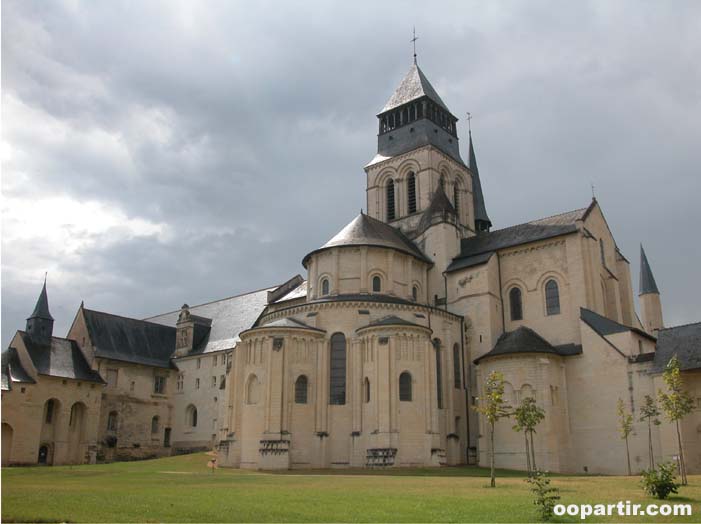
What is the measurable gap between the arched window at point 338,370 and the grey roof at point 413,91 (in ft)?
98.9

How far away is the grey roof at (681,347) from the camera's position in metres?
37.6

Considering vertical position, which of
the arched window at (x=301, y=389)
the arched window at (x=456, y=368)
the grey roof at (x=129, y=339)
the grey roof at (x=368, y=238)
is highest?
the grey roof at (x=368, y=238)

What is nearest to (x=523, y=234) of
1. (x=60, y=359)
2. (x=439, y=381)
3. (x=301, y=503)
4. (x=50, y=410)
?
(x=439, y=381)

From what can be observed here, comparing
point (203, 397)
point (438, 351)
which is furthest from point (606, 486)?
point (203, 397)

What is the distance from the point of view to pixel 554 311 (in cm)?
4681

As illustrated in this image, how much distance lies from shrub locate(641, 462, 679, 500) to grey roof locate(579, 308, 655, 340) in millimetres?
23997

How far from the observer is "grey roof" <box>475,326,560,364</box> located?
4256 cm

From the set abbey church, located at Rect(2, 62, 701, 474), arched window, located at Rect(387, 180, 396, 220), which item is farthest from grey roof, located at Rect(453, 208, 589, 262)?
arched window, located at Rect(387, 180, 396, 220)

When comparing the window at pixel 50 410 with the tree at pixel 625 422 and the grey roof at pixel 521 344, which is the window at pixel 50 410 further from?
the tree at pixel 625 422

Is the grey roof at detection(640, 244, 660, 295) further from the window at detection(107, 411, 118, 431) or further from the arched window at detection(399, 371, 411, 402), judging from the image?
the window at detection(107, 411, 118, 431)

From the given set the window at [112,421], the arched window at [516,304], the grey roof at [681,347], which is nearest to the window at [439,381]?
the arched window at [516,304]

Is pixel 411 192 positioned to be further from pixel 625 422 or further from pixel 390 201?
pixel 625 422

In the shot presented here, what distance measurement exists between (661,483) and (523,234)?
1307 inches

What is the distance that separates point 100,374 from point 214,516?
51308 millimetres
